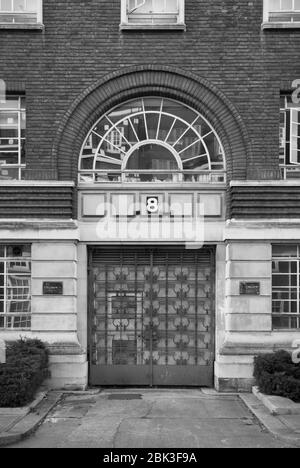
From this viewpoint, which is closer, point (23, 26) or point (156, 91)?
point (23, 26)

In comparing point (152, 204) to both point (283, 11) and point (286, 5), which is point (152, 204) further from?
point (286, 5)

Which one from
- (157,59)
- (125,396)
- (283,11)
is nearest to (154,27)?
(157,59)

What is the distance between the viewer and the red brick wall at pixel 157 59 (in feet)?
46.9

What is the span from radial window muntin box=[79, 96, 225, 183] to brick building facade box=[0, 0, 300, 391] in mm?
29

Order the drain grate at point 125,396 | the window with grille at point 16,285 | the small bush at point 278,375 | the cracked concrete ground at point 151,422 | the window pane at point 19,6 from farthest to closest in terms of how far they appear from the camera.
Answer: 1. the window pane at point 19,6
2. the window with grille at point 16,285
3. the drain grate at point 125,396
4. the small bush at point 278,375
5. the cracked concrete ground at point 151,422

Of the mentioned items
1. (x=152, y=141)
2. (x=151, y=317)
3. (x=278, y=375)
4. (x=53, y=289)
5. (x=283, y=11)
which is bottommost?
(x=278, y=375)

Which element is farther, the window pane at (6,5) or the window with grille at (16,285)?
the window pane at (6,5)

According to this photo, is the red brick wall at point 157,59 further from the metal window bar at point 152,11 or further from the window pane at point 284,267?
the window pane at point 284,267

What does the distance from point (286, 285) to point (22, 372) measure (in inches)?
220

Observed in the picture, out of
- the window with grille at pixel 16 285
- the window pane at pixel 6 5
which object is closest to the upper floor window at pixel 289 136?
the window with grille at pixel 16 285

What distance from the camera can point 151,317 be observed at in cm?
1461

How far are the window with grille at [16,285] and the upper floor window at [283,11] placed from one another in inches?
268

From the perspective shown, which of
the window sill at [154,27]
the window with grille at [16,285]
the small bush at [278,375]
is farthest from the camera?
the window with grille at [16,285]

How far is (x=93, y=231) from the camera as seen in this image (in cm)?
1445
